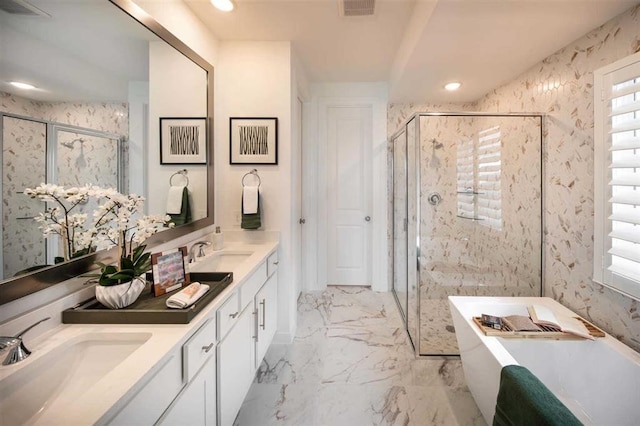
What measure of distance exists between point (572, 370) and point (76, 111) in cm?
269

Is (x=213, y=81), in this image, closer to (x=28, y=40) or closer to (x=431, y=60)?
(x=28, y=40)

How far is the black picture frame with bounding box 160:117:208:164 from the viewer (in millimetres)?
1685

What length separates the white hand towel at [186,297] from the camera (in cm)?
109

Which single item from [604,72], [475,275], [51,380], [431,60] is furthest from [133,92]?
[475,275]

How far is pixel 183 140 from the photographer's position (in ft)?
6.15

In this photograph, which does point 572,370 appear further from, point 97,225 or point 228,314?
point 97,225

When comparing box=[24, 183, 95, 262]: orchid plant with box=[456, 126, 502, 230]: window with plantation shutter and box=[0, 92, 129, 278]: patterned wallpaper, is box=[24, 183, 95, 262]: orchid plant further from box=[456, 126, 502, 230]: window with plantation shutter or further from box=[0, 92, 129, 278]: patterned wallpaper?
box=[456, 126, 502, 230]: window with plantation shutter

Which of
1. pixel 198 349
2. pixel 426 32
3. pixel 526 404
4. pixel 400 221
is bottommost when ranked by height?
pixel 526 404

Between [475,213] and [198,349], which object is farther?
[475,213]

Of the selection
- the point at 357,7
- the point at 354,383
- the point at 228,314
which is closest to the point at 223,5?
the point at 357,7

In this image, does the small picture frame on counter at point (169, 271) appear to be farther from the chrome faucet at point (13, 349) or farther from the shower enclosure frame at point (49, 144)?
the chrome faucet at point (13, 349)

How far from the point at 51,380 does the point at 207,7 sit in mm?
2205

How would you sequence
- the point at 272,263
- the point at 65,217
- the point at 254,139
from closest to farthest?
the point at 65,217 < the point at 272,263 < the point at 254,139

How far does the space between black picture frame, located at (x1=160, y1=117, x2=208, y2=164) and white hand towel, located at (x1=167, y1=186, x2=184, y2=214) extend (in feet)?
0.56
